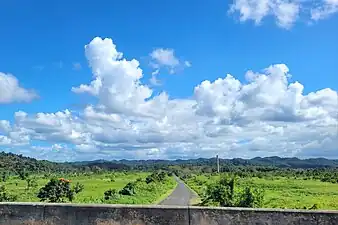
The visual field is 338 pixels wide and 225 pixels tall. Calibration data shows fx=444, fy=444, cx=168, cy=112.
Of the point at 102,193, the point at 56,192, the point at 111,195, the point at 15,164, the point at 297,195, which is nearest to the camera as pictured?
the point at 56,192

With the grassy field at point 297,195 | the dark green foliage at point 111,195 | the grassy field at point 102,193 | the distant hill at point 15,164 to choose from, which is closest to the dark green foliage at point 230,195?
the grassy field at point 297,195

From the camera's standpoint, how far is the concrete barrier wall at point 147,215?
530 centimetres

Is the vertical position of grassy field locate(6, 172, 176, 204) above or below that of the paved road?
above

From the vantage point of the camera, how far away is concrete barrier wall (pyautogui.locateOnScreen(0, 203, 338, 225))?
17.4 feet

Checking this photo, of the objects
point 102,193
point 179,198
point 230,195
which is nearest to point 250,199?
point 230,195

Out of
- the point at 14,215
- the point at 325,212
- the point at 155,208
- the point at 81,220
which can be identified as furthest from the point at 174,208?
the point at 14,215

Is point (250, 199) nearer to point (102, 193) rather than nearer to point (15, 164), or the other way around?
point (102, 193)

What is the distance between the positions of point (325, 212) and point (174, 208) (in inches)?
72.1

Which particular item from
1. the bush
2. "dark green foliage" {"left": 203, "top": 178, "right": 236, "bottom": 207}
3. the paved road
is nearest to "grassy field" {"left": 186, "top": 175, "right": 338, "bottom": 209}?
the paved road

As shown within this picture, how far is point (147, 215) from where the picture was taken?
5.73 metres

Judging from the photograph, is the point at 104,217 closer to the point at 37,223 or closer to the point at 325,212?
the point at 37,223

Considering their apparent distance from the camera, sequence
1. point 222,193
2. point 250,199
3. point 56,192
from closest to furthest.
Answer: point 250,199 → point 222,193 → point 56,192

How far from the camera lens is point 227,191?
1372 inches

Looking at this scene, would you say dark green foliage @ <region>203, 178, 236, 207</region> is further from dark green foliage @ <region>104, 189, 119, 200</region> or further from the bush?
the bush
